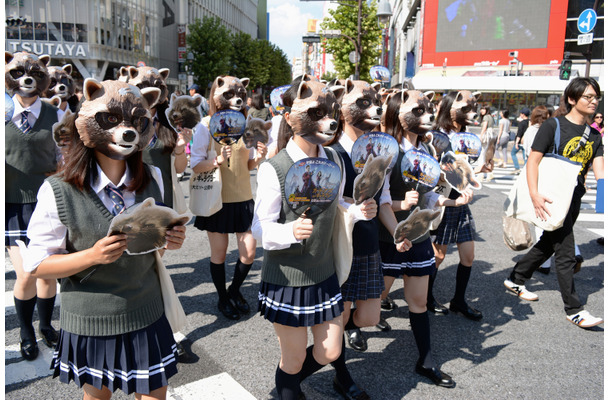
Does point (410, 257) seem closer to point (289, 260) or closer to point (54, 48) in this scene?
point (289, 260)

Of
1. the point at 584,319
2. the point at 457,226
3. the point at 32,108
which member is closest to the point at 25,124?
the point at 32,108

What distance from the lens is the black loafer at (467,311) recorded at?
4.34 meters

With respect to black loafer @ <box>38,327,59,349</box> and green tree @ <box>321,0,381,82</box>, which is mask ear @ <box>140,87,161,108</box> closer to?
black loafer @ <box>38,327,59,349</box>

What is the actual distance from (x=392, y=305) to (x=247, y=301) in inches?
54.9

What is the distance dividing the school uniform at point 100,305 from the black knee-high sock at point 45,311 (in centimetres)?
171

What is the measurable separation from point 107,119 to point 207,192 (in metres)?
2.12

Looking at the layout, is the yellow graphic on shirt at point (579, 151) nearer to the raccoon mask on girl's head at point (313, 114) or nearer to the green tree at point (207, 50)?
the raccoon mask on girl's head at point (313, 114)

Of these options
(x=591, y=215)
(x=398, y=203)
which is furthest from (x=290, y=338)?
(x=591, y=215)

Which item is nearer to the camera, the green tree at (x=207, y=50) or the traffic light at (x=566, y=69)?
the traffic light at (x=566, y=69)

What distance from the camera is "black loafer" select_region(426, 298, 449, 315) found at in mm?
4473

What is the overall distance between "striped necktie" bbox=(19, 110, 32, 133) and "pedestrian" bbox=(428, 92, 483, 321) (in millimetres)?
3238

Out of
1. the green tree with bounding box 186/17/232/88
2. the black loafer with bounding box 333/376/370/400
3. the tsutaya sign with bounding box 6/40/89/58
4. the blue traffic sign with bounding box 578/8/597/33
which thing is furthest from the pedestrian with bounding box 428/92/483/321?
the green tree with bounding box 186/17/232/88

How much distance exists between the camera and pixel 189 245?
6.56 meters

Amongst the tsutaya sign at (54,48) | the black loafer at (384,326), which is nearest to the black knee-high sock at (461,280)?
the black loafer at (384,326)
